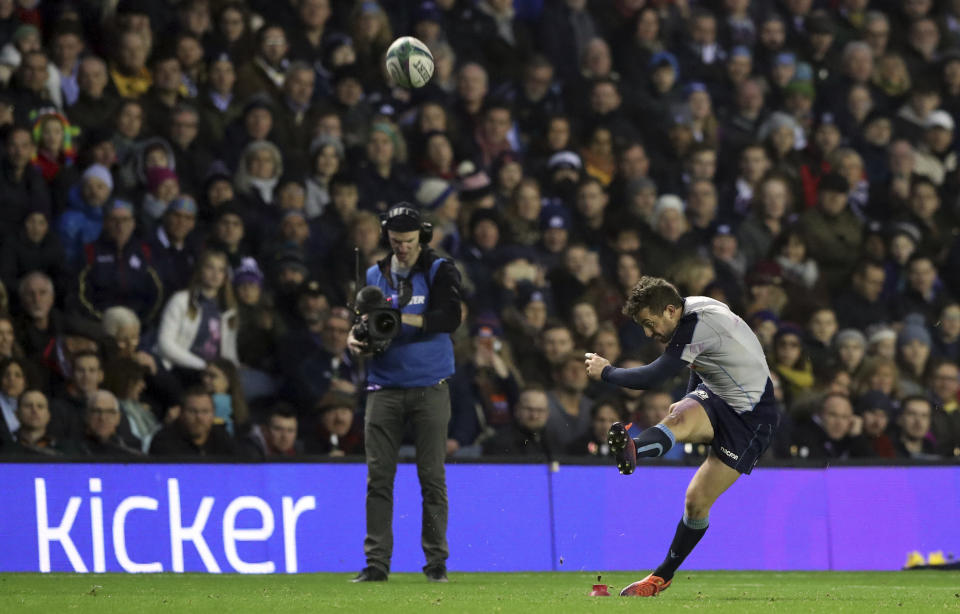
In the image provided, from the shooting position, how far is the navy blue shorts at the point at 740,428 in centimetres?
1032

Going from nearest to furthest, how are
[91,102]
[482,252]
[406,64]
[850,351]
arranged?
1. [406,64]
2. [91,102]
3. [482,252]
4. [850,351]

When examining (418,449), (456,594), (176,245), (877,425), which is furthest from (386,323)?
(877,425)

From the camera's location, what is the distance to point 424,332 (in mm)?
11555

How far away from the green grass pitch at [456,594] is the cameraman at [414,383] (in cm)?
40

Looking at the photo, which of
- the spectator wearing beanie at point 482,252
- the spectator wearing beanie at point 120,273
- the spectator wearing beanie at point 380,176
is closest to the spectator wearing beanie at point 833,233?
the spectator wearing beanie at point 482,252

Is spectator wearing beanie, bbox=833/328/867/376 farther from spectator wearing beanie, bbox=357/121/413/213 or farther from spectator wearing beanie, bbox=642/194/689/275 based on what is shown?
spectator wearing beanie, bbox=357/121/413/213

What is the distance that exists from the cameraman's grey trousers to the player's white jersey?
83.0 inches

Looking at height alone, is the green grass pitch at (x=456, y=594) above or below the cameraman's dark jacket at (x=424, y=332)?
below

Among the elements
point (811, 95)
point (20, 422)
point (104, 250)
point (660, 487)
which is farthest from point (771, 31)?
point (20, 422)

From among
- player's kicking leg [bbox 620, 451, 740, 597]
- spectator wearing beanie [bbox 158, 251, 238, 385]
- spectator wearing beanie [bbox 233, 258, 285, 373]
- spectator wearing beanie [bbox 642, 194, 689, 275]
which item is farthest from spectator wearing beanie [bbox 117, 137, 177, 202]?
player's kicking leg [bbox 620, 451, 740, 597]

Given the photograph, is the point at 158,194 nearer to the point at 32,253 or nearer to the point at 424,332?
the point at 32,253

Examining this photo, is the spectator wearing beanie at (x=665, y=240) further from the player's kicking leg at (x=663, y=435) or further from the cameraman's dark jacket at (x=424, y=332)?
the player's kicking leg at (x=663, y=435)

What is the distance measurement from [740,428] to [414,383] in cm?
248

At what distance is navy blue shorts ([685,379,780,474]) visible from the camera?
1032 cm
